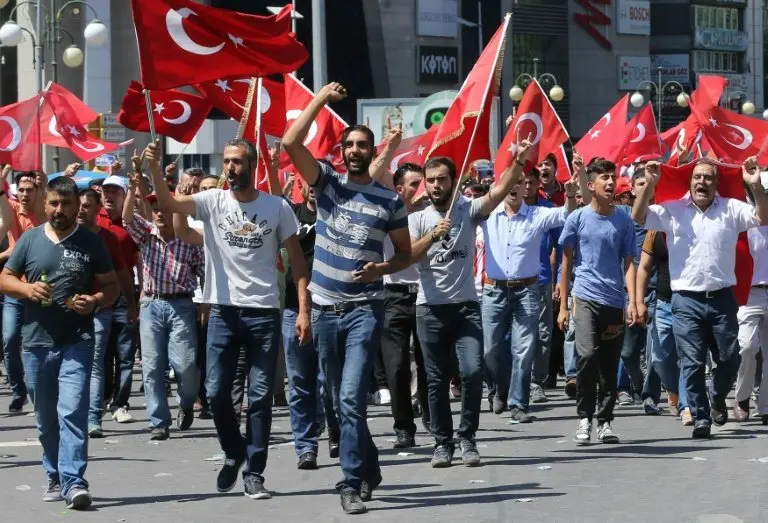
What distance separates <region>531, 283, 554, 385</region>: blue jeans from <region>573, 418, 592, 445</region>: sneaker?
3.44m

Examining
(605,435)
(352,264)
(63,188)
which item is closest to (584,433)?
(605,435)

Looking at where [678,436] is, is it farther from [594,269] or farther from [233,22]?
[233,22]

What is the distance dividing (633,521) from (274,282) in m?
2.43

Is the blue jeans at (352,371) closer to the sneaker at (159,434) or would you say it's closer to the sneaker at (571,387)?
the sneaker at (159,434)

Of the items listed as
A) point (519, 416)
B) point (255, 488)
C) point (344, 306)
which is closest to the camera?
point (344, 306)

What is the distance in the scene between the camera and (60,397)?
9297mm

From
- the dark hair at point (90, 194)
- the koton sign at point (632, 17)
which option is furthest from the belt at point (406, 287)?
the koton sign at point (632, 17)

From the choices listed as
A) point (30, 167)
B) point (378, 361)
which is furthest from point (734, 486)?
point (30, 167)

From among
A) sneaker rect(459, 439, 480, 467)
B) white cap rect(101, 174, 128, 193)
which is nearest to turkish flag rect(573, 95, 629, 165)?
white cap rect(101, 174, 128, 193)

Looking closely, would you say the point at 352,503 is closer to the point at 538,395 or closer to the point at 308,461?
the point at 308,461

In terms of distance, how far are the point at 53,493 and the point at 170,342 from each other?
3.39m

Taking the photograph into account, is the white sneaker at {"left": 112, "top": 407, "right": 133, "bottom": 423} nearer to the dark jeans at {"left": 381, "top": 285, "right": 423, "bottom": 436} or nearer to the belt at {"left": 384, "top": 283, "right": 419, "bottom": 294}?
the dark jeans at {"left": 381, "top": 285, "right": 423, "bottom": 436}

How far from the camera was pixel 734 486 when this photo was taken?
9.48m

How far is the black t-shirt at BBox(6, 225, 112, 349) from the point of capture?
9.31 metres
